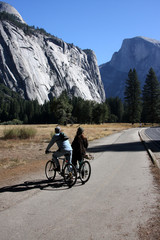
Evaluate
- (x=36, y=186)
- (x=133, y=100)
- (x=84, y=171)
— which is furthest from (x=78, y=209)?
(x=133, y=100)

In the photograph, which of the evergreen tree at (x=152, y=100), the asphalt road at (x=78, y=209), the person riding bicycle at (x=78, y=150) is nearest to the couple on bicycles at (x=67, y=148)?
the person riding bicycle at (x=78, y=150)

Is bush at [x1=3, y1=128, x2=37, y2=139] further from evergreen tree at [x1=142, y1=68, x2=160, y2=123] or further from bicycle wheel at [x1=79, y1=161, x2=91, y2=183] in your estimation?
evergreen tree at [x1=142, y1=68, x2=160, y2=123]

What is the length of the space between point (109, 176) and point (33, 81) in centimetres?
15558

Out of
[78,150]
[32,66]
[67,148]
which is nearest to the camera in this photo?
[67,148]

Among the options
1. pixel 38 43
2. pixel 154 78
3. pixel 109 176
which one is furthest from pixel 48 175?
pixel 38 43

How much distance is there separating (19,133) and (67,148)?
20.5m

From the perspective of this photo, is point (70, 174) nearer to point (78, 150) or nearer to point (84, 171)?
point (84, 171)

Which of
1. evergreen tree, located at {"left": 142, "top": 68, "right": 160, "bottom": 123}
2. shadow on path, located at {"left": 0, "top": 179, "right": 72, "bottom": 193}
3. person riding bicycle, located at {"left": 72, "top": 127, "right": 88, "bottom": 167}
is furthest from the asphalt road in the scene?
evergreen tree, located at {"left": 142, "top": 68, "right": 160, "bottom": 123}

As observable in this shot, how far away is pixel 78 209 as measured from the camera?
5383 millimetres

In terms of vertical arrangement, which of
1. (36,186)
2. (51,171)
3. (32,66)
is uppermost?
(32,66)

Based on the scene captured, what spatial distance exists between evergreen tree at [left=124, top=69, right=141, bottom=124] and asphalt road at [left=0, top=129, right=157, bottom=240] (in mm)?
→ 72814

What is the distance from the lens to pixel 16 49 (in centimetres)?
15662

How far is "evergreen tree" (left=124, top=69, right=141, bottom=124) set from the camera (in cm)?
7950

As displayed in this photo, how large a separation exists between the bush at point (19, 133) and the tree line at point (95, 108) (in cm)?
3632
